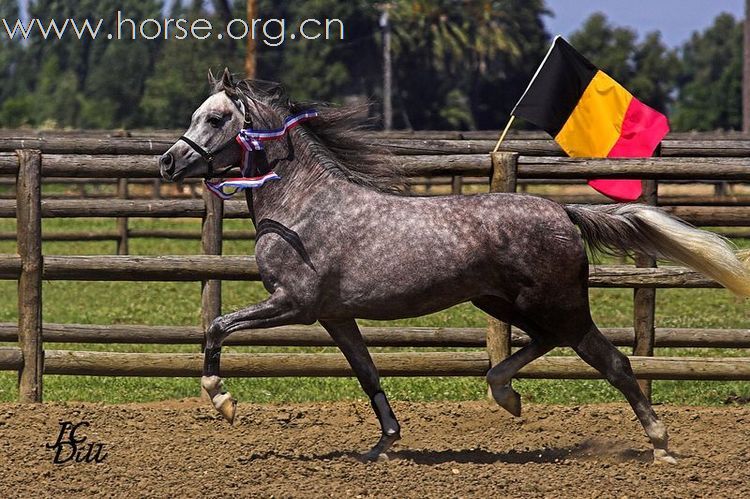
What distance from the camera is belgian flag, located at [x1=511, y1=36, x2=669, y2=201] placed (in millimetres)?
7758

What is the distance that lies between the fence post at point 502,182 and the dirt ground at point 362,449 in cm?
37

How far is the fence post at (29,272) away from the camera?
7.70 m

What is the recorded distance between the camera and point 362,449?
685 cm

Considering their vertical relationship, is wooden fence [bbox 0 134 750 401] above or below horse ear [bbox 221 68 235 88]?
below

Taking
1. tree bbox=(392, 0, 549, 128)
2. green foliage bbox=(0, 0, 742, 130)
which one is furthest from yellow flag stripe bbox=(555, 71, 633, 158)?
tree bbox=(392, 0, 549, 128)

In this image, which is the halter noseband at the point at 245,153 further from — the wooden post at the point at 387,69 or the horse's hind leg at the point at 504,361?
the wooden post at the point at 387,69

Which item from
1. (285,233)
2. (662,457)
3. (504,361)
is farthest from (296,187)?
(662,457)

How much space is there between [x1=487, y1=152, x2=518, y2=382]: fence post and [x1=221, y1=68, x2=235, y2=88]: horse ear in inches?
76.6

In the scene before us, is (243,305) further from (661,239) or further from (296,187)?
(661,239)

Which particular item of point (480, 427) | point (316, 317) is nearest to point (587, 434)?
point (480, 427)

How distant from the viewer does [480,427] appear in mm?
7391

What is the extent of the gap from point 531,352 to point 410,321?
5.05 meters

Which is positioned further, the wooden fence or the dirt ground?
the wooden fence

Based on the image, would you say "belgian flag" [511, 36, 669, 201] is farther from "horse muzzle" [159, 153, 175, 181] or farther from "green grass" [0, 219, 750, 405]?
"horse muzzle" [159, 153, 175, 181]
